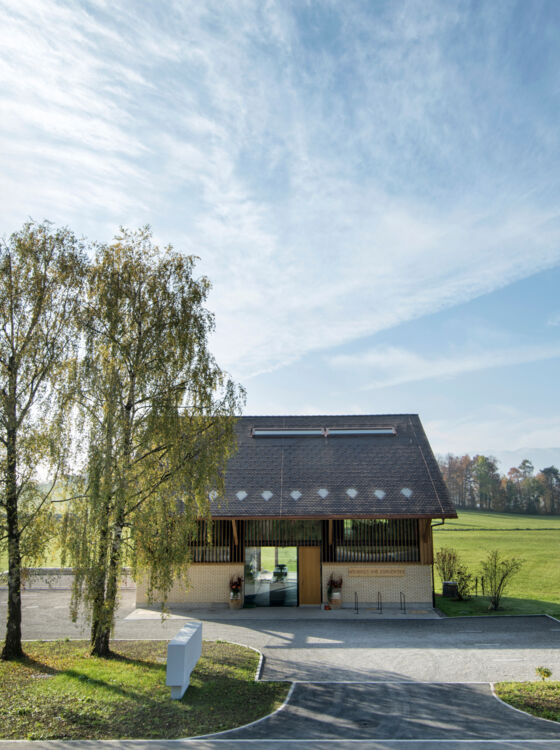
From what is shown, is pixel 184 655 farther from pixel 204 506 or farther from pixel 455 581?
pixel 455 581

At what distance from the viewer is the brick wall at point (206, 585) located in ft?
68.4

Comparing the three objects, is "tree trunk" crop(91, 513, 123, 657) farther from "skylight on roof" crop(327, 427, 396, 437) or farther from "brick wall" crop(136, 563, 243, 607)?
"skylight on roof" crop(327, 427, 396, 437)

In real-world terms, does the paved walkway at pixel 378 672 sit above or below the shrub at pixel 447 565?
below

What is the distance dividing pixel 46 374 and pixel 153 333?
2.63 metres

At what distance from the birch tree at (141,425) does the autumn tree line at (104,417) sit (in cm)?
3

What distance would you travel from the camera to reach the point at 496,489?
92.8 metres

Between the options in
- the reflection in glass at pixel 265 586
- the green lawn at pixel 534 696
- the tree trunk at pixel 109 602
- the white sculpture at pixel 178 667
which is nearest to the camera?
the green lawn at pixel 534 696

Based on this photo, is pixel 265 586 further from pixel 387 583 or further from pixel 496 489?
pixel 496 489

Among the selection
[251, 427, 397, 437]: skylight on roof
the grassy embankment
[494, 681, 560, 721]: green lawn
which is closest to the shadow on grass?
the grassy embankment

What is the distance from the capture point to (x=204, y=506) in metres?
14.4

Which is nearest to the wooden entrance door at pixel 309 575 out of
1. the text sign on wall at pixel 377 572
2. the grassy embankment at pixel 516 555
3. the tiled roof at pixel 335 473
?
the text sign on wall at pixel 377 572

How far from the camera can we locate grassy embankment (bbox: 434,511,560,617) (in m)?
21.0

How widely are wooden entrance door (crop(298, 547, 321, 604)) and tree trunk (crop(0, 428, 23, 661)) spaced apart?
10008mm

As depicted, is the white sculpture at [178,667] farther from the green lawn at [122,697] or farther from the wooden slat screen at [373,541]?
the wooden slat screen at [373,541]
